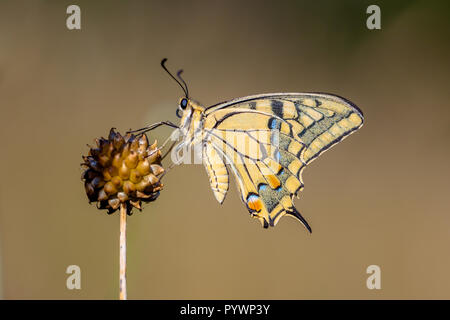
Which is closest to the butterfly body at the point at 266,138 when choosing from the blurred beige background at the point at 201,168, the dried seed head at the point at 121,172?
the dried seed head at the point at 121,172

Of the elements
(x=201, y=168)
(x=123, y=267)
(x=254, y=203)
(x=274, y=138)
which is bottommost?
(x=123, y=267)

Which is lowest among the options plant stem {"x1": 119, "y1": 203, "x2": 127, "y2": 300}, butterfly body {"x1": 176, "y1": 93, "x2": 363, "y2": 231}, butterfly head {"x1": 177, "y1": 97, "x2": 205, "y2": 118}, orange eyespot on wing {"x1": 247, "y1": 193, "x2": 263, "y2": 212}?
plant stem {"x1": 119, "y1": 203, "x2": 127, "y2": 300}

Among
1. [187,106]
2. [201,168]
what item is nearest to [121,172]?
[187,106]

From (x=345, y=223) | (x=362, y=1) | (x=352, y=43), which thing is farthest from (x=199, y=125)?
(x=362, y=1)

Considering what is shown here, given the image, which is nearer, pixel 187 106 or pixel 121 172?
pixel 121 172

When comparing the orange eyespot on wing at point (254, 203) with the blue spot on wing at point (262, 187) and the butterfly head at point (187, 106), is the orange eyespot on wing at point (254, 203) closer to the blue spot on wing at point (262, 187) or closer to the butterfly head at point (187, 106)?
the blue spot on wing at point (262, 187)

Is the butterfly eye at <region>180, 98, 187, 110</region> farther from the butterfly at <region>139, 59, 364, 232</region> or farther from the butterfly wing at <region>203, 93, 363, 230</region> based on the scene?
the butterfly wing at <region>203, 93, 363, 230</region>

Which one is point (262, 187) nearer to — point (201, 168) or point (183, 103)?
point (183, 103)

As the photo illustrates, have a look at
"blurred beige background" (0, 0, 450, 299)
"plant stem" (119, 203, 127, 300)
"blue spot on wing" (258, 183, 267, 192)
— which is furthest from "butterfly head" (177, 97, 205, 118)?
"plant stem" (119, 203, 127, 300)

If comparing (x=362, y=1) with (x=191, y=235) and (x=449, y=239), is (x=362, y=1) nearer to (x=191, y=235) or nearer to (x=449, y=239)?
(x=449, y=239)
